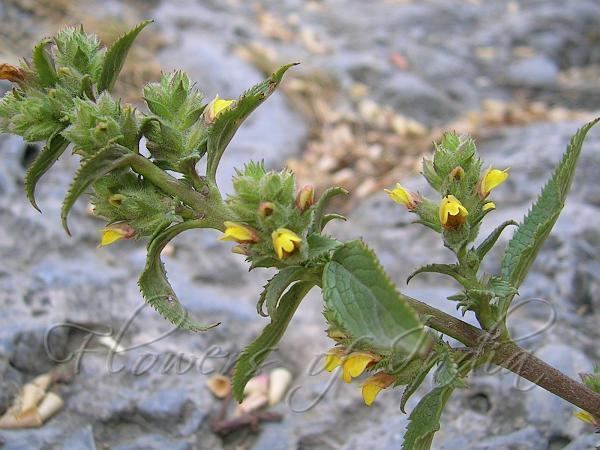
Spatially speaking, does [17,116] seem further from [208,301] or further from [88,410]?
[208,301]

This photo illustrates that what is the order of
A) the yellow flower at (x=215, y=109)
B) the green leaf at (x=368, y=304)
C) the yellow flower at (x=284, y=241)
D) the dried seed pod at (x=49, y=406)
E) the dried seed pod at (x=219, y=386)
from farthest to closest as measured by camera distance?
the dried seed pod at (x=219, y=386) → the dried seed pod at (x=49, y=406) → the yellow flower at (x=215, y=109) → the yellow flower at (x=284, y=241) → the green leaf at (x=368, y=304)

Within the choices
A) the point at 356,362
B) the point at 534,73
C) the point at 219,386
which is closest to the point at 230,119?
the point at 356,362

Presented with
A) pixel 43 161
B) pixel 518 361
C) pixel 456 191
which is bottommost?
pixel 43 161

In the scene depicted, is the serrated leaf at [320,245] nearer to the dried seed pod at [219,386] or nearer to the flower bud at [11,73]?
the flower bud at [11,73]

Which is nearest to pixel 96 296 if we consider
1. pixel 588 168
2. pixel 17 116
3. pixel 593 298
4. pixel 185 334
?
pixel 185 334

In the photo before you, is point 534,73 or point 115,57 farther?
point 534,73

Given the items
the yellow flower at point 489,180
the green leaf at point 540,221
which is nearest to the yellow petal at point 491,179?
the yellow flower at point 489,180

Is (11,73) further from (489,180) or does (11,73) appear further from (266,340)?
(489,180)

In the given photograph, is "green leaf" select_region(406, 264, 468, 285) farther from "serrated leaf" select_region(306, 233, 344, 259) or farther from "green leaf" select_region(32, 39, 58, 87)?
"green leaf" select_region(32, 39, 58, 87)
